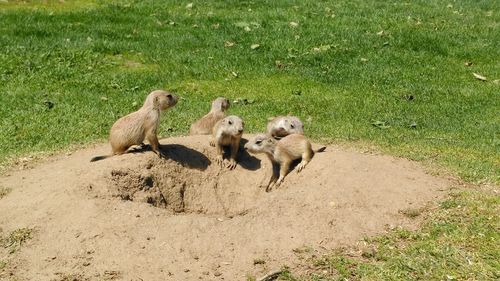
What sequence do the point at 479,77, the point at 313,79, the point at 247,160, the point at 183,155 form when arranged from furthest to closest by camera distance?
the point at 479,77 < the point at 313,79 < the point at 247,160 < the point at 183,155

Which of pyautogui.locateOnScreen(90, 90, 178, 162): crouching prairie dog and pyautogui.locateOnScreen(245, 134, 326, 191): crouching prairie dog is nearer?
pyautogui.locateOnScreen(90, 90, 178, 162): crouching prairie dog

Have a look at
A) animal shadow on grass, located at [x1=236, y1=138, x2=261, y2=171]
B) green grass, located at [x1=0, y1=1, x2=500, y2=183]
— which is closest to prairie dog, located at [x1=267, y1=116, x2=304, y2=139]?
animal shadow on grass, located at [x1=236, y1=138, x2=261, y2=171]

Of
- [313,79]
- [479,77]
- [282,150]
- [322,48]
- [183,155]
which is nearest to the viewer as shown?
[282,150]

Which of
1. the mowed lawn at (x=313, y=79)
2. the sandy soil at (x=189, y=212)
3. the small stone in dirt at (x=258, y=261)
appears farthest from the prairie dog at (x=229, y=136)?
the small stone in dirt at (x=258, y=261)

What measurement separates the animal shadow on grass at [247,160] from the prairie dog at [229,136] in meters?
0.16

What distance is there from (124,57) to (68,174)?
6879mm

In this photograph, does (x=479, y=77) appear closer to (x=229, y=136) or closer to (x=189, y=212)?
(x=229, y=136)

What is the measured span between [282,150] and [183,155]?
1.21 metres

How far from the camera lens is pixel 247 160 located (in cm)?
896

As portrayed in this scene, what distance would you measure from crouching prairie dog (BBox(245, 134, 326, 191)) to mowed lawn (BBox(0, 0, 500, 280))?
168cm

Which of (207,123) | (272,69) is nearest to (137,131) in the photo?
(207,123)

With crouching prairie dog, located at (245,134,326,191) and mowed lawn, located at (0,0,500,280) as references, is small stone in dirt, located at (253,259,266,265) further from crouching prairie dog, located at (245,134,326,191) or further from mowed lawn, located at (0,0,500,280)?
crouching prairie dog, located at (245,134,326,191)

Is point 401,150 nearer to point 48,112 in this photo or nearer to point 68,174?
point 68,174

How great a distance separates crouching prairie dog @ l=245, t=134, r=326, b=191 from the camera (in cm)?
817
